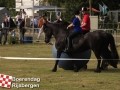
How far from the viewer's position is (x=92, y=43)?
15.7 metres

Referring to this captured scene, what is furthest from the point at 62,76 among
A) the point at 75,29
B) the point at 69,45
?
the point at 75,29

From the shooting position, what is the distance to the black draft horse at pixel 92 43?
15.7 m

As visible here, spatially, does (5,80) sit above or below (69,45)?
below

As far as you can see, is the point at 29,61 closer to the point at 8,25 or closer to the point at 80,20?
the point at 80,20

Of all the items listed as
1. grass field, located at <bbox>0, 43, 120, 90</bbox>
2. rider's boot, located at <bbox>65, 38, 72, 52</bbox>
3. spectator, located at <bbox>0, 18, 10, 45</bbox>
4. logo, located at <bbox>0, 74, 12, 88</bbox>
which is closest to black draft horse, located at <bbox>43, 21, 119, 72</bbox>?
rider's boot, located at <bbox>65, 38, 72, 52</bbox>

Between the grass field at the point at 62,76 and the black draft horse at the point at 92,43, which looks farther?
the black draft horse at the point at 92,43

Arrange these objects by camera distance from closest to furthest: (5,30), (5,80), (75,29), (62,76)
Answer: (5,80)
(62,76)
(75,29)
(5,30)

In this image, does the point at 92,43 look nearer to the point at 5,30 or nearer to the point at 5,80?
the point at 5,80

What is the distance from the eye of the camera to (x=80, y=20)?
16.2 metres

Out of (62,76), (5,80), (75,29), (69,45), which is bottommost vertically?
(62,76)

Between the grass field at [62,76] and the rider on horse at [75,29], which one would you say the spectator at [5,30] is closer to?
the grass field at [62,76]

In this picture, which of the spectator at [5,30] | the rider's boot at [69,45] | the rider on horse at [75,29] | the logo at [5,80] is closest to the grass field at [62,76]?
the logo at [5,80]

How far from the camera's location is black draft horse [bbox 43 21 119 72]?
1567 cm

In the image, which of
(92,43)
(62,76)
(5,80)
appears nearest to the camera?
(5,80)
